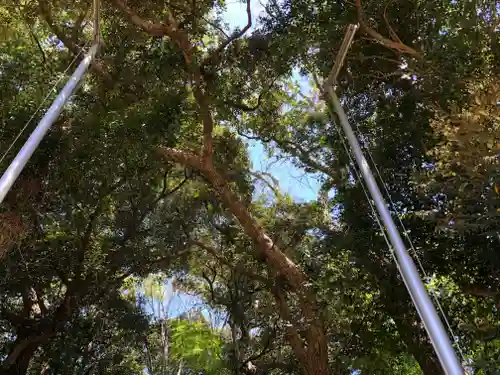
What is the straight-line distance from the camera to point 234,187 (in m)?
6.91

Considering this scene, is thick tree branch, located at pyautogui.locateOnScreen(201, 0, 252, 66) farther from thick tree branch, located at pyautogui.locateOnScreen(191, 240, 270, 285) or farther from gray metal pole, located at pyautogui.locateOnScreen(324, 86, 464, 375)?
gray metal pole, located at pyautogui.locateOnScreen(324, 86, 464, 375)

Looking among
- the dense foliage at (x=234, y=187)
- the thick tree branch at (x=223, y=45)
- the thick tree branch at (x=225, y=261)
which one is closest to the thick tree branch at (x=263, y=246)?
the dense foliage at (x=234, y=187)

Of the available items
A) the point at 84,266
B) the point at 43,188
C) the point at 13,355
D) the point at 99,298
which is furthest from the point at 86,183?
the point at 13,355

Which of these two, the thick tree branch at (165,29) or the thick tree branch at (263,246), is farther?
the thick tree branch at (263,246)

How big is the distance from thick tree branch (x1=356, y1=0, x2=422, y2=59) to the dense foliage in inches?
1.2

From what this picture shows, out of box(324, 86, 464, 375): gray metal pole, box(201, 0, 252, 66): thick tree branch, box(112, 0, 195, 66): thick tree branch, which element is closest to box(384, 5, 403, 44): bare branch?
box(201, 0, 252, 66): thick tree branch

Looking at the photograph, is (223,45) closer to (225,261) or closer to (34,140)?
(225,261)

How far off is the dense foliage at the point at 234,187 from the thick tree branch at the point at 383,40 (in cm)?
3

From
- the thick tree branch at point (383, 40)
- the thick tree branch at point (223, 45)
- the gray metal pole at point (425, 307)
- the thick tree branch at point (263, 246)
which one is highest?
the thick tree branch at point (223, 45)

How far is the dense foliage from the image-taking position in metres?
4.96

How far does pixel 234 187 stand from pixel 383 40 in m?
3.01

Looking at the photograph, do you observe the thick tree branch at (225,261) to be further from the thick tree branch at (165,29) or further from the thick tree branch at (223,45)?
the thick tree branch at (165,29)

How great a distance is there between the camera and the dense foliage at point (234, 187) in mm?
4961

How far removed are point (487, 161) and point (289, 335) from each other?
10.6 ft
